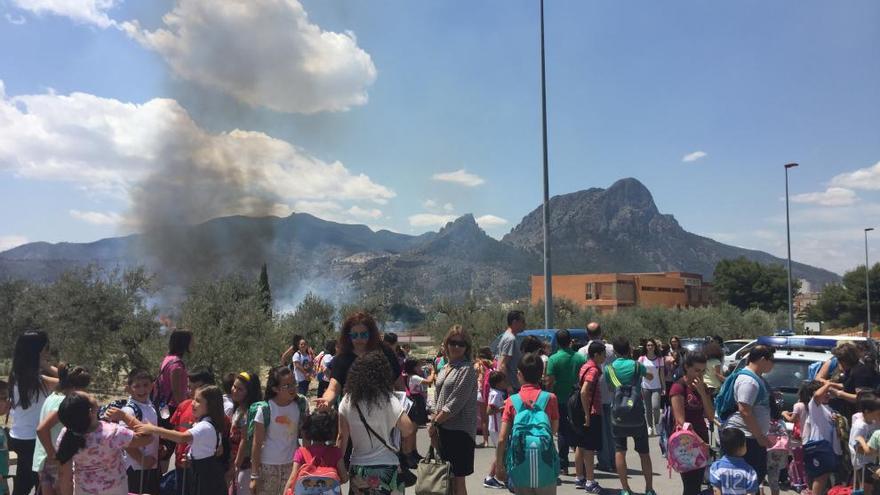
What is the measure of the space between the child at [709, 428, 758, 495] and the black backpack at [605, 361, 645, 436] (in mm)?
1890

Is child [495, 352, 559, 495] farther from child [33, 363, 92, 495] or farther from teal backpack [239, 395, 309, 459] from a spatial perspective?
child [33, 363, 92, 495]

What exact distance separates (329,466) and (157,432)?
4.32 feet

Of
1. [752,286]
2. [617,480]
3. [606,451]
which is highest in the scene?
[752,286]

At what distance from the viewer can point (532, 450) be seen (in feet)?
15.1

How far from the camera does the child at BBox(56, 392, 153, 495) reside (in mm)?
4031

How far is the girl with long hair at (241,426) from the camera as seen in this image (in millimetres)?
4918

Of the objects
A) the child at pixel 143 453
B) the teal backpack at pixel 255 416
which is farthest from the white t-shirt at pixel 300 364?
the teal backpack at pixel 255 416

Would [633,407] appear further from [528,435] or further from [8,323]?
[8,323]

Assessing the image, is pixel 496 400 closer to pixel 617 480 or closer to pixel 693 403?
pixel 617 480

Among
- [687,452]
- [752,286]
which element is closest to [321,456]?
[687,452]

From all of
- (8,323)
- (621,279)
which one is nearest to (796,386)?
(8,323)

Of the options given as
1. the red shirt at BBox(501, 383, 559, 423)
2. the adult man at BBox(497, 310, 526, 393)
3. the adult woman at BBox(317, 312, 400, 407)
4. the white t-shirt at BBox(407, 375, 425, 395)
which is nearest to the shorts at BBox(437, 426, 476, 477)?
the red shirt at BBox(501, 383, 559, 423)

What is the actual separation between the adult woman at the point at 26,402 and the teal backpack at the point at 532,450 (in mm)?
3995

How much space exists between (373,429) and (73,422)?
1.91 metres
